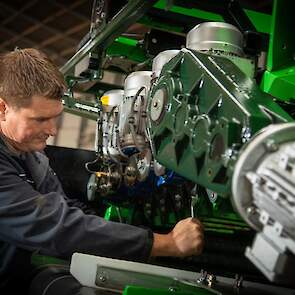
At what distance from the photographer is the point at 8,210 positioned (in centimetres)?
161

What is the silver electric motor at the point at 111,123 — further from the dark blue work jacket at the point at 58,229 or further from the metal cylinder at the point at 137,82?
the dark blue work jacket at the point at 58,229

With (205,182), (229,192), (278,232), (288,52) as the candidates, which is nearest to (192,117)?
(205,182)

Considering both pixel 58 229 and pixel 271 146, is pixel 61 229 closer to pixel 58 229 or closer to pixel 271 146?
pixel 58 229

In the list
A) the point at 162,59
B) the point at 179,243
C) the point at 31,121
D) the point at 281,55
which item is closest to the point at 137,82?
the point at 162,59

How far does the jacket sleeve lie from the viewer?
1582 millimetres

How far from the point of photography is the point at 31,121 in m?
1.79

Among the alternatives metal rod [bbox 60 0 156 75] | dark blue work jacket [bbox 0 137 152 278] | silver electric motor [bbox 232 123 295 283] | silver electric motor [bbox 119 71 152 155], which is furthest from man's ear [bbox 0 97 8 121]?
silver electric motor [bbox 232 123 295 283]

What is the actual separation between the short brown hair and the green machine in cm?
38

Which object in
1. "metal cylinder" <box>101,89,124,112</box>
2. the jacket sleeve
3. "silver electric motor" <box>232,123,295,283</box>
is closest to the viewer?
"silver electric motor" <box>232,123,295,283</box>

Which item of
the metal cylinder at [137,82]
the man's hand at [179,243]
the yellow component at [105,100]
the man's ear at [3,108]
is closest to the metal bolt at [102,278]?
the man's hand at [179,243]

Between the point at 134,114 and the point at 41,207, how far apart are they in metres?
0.65

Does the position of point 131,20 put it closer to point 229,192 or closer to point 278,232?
point 229,192

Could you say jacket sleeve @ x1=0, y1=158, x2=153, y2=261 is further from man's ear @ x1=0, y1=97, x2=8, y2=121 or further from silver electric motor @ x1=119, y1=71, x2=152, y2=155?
silver electric motor @ x1=119, y1=71, x2=152, y2=155

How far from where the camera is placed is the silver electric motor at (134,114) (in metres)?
2.04
